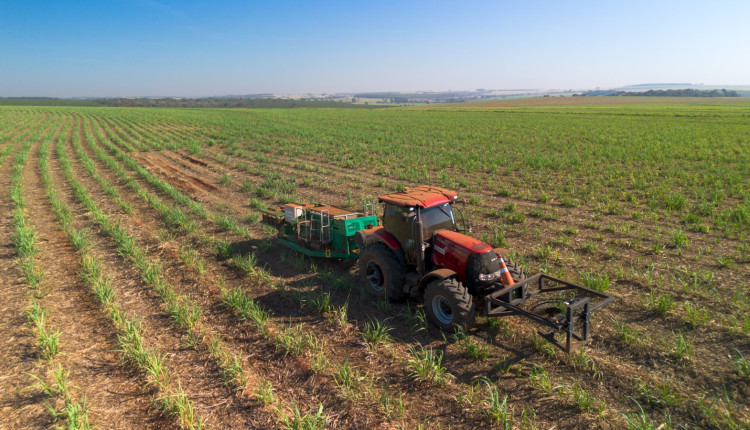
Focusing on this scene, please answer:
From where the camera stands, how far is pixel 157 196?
50.1 ft

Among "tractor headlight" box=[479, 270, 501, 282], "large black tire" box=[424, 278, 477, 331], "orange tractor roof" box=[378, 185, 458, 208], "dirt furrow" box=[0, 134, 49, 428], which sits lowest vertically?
"dirt furrow" box=[0, 134, 49, 428]

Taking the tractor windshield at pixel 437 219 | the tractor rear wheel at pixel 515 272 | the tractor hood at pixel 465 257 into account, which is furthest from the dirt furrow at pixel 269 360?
the tractor rear wheel at pixel 515 272

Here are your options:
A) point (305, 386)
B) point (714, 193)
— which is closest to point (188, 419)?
point (305, 386)

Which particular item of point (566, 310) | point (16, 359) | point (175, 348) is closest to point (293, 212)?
point (175, 348)

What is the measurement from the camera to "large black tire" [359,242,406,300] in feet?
22.8

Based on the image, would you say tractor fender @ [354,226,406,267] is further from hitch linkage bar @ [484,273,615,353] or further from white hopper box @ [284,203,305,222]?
white hopper box @ [284,203,305,222]

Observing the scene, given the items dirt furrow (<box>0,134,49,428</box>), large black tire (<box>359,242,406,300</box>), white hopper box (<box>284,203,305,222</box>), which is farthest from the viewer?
white hopper box (<box>284,203,305,222</box>)

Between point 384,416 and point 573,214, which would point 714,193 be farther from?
point 384,416

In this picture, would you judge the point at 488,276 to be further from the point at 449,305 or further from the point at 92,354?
the point at 92,354

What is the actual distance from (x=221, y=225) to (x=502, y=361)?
9.06 metres

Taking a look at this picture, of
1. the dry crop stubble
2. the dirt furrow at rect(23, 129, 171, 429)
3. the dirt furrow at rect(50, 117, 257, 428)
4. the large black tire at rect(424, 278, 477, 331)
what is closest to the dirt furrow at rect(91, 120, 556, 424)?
the dry crop stubble

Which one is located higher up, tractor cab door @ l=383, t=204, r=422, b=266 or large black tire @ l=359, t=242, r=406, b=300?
tractor cab door @ l=383, t=204, r=422, b=266

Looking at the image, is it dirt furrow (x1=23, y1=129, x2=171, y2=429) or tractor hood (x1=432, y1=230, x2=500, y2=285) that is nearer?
dirt furrow (x1=23, y1=129, x2=171, y2=429)

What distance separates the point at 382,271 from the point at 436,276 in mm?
1215
